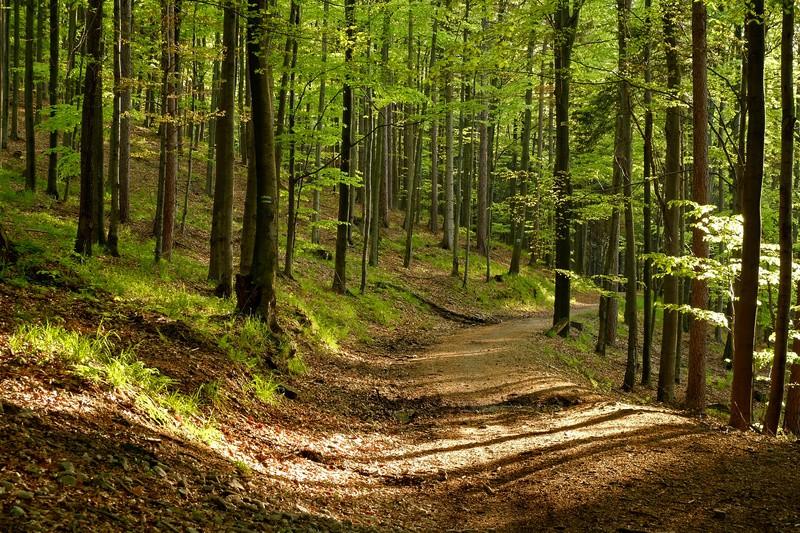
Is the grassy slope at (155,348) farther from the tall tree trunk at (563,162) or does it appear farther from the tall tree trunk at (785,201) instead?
the tall tree trunk at (785,201)

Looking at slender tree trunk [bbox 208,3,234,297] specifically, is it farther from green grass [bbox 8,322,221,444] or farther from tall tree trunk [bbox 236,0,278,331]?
green grass [bbox 8,322,221,444]

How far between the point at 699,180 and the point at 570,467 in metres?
5.76

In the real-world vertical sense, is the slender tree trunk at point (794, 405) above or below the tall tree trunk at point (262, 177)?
below

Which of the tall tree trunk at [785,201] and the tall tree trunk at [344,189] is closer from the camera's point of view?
the tall tree trunk at [785,201]

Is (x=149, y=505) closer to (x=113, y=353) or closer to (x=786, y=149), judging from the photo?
(x=113, y=353)

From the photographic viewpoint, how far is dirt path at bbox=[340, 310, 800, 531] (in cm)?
511

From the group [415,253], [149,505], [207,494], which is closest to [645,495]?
[207,494]

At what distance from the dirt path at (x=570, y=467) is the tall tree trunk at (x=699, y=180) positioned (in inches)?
58.7

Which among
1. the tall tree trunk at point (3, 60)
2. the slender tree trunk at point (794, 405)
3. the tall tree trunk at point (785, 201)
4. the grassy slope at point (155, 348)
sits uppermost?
the tall tree trunk at point (3, 60)

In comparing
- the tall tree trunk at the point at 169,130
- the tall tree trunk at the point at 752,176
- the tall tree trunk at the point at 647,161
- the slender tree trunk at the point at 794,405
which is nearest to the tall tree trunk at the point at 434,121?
the tall tree trunk at the point at 647,161

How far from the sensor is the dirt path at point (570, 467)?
16.8ft

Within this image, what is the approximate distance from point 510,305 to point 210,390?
62.5 ft

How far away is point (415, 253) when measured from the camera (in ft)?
87.4

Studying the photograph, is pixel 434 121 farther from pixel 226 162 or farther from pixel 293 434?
pixel 293 434
